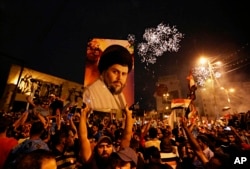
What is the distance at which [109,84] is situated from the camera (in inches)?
259

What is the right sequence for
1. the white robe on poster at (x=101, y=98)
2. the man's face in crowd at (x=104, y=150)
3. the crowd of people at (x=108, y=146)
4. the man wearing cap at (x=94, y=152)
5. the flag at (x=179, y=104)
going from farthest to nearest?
the flag at (x=179, y=104)
the white robe on poster at (x=101, y=98)
the man's face in crowd at (x=104, y=150)
the man wearing cap at (x=94, y=152)
the crowd of people at (x=108, y=146)

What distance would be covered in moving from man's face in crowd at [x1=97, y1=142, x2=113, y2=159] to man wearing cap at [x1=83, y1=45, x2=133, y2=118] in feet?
9.75

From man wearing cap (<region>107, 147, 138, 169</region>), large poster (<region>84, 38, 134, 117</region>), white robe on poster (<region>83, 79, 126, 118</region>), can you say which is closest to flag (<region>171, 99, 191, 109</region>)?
large poster (<region>84, 38, 134, 117</region>)

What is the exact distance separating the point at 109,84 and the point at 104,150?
3.39 meters

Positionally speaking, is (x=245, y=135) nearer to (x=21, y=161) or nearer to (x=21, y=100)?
(x=21, y=161)

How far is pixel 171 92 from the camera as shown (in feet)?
260

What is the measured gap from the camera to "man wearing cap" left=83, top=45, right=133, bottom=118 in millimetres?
6445

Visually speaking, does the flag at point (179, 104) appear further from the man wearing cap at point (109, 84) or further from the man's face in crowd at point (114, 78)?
the man's face in crowd at point (114, 78)

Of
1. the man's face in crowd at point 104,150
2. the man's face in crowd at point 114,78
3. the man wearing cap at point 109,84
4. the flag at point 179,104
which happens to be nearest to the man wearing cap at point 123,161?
the man's face in crowd at point 104,150

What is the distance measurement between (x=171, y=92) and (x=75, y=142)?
7730 centimetres

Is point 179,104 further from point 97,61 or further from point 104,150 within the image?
point 104,150

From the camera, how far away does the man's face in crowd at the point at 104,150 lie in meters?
3.42

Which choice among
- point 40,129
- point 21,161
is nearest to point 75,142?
point 40,129

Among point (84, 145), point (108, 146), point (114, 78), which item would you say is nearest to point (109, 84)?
point (114, 78)
